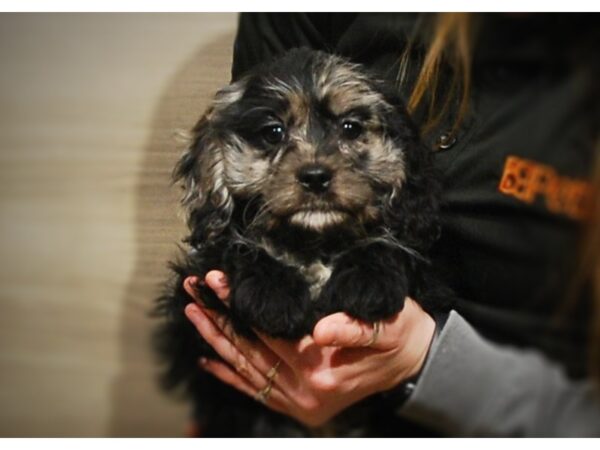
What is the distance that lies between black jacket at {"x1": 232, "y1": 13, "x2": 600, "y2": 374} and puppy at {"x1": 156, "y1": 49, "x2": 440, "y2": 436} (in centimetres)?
4

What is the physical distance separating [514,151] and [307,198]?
325 mm

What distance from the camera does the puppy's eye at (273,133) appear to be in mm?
1223

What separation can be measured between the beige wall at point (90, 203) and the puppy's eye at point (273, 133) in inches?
4.0

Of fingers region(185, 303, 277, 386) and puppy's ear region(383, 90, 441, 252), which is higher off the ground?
puppy's ear region(383, 90, 441, 252)

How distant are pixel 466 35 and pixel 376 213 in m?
0.30

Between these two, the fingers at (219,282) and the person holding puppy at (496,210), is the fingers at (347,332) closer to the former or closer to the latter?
the person holding puppy at (496,210)

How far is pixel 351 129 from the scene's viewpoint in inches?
48.4

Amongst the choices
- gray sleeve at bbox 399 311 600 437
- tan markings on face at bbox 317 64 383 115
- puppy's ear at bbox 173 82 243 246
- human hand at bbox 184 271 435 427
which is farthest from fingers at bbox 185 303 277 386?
tan markings on face at bbox 317 64 383 115

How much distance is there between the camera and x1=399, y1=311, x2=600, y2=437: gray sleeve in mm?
1240

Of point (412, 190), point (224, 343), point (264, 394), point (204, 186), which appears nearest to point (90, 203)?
point (204, 186)

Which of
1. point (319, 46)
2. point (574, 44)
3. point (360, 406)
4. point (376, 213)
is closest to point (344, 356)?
point (360, 406)

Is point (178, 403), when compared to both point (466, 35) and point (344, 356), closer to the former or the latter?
point (344, 356)

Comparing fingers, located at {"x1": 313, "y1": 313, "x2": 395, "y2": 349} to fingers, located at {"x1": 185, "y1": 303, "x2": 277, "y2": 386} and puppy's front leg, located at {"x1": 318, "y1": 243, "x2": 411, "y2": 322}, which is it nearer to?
puppy's front leg, located at {"x1": 318, "y1": 243, "x2": 411, "y2": 322}

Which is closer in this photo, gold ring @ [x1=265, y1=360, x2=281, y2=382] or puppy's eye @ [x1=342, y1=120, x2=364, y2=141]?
puppy's eye @ [x1=342, y1=120, x2=364, y2=141]
